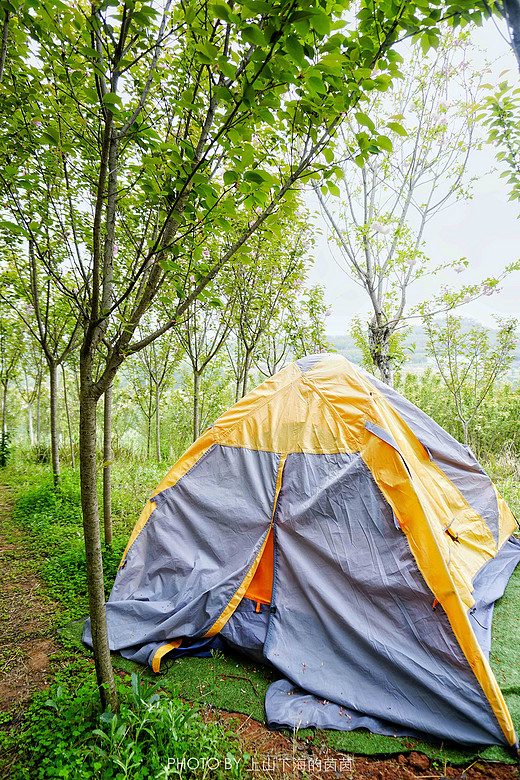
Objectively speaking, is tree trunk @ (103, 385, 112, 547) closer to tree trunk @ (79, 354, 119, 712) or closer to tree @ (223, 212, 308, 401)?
tree trunk @ (79, 354, 119, 712)

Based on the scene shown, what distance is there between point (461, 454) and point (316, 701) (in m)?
2.23

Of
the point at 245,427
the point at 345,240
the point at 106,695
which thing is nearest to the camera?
the point at 106,695

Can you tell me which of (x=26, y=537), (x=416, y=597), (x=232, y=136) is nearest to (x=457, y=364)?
(x=416, y=597)

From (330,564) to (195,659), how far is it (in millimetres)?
1028

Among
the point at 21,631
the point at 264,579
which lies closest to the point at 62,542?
the point at 21,631

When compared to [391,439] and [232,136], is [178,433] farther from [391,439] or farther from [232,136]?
[232,136]

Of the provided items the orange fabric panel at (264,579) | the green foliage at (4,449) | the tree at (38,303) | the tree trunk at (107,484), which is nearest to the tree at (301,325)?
the tree trunk at (107,484)

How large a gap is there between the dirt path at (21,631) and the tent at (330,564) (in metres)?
0.31

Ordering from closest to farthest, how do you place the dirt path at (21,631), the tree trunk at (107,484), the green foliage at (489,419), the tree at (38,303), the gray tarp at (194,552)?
the dirt path at (21,631) → the gray tarp at (194,552) → the tree trunk at (107,484) → the tree at (38,303) → the green foliage at (489,419)

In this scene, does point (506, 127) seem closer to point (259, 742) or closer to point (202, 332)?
point (259, 742)

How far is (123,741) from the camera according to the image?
1603 mm

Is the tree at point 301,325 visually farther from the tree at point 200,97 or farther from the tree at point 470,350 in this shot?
the tree at point 200,97

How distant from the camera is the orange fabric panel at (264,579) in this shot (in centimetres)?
239

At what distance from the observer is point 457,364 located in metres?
6.18
